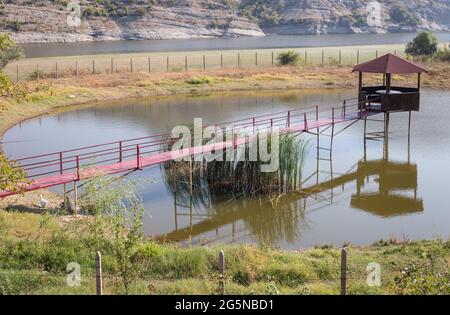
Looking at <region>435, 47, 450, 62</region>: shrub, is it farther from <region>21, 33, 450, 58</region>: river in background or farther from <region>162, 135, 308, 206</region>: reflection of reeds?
<region>21, 33, 450, 58</region>: river in background

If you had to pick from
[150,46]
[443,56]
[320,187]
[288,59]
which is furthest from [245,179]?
[150,46]

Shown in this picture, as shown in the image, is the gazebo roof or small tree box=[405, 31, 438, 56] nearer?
the gazebo roof

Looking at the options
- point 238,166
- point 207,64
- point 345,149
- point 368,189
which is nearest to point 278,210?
point 238,166

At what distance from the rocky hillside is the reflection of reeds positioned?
61.4m

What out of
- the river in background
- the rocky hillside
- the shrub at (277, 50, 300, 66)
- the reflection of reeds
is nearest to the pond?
the reflection of reeds

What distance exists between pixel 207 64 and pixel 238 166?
1662 inches

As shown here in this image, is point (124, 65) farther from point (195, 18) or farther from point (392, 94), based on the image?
point (195, 18)

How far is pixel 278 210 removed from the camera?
17734 mm

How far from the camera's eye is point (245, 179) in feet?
61.9

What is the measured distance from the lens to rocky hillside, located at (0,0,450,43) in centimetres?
11475

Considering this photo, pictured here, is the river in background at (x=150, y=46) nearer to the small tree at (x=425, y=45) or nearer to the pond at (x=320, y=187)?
the small tree at (x=425, y=45)

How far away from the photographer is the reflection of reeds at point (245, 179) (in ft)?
61.6
